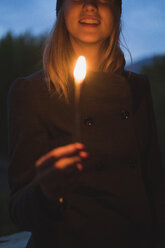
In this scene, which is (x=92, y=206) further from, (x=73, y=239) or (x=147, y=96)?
(x=147, y=96)

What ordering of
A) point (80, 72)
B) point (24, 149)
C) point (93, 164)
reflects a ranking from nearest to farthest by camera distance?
point (80, 72)
point (24, 149)
point (93, 164)

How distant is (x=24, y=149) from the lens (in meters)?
1.48

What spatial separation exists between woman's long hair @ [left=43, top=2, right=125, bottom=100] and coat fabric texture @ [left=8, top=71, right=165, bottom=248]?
63mm

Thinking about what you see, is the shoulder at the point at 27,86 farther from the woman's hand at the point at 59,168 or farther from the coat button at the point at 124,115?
the woman's hand at the point at 59,168

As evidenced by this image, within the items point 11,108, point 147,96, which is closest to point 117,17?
point 147,96

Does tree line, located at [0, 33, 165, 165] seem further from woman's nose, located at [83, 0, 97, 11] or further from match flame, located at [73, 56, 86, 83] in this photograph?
match flame, located at [73, 56, 86, 83]

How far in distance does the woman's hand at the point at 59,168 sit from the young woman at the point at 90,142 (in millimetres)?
220

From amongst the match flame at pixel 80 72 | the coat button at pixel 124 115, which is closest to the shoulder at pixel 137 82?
the coat button at pixel 124 115

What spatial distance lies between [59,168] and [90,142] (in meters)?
0.69

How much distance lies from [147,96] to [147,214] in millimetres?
806

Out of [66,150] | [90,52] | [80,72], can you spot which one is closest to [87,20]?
[90,52]

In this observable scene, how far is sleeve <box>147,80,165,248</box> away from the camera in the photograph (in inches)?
70.8

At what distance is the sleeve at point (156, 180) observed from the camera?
1.80 m

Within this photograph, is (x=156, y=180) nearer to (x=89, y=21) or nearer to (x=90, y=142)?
(x=90, y=142)
